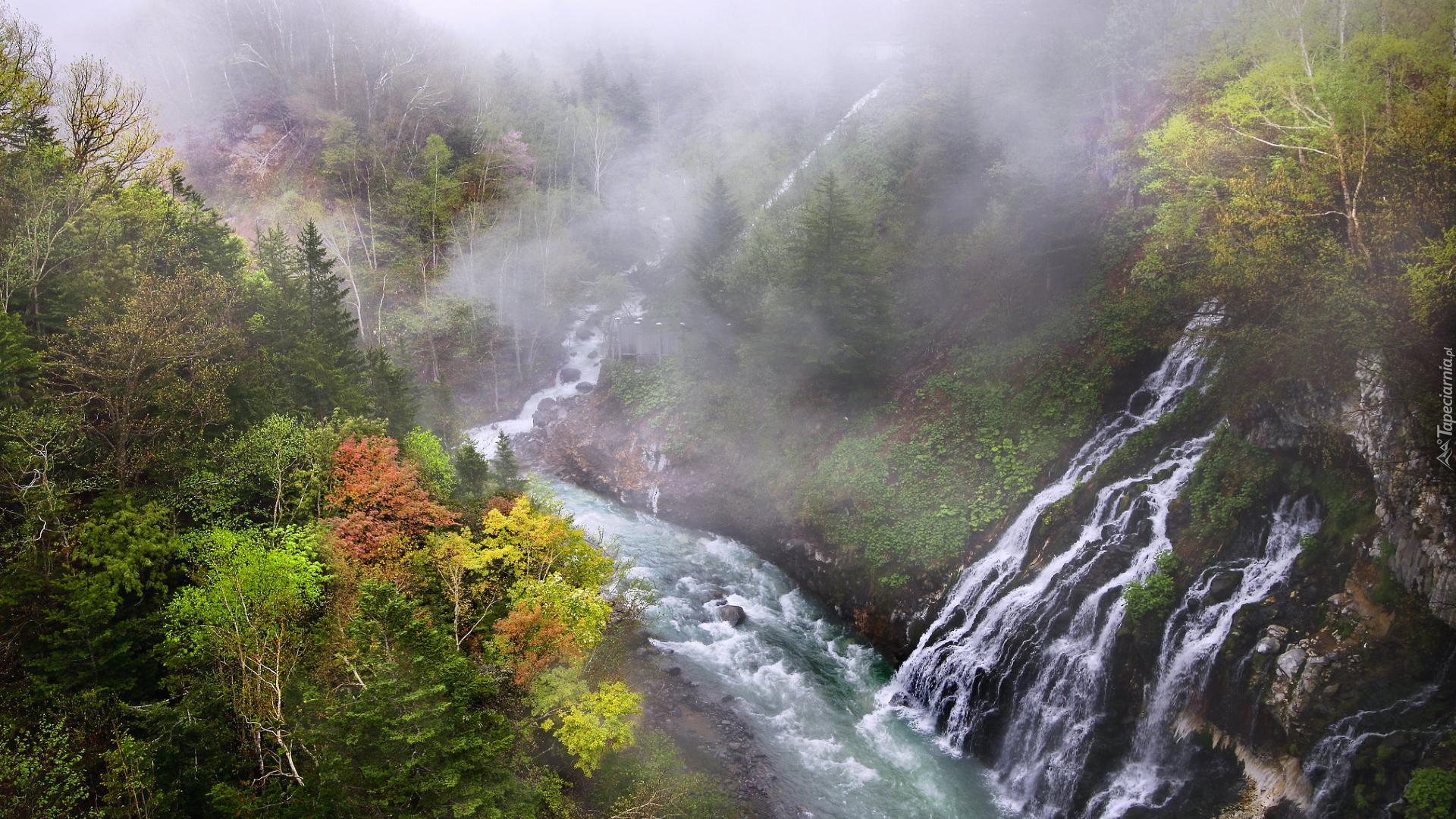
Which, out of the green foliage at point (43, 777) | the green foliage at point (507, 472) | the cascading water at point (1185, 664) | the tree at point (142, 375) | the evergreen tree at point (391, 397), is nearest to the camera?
the green foliage at point (43, 777)

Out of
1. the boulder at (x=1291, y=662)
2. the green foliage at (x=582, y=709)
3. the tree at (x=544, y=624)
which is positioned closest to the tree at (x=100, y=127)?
the tree at (x=544, y=624)

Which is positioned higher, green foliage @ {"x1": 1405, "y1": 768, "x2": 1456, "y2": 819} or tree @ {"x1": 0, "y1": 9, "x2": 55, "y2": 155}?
tree @ {"x1": 0, "y1": 9, "x2": 55, "y2": 155}

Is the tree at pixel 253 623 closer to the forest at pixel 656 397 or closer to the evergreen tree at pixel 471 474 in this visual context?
the forest at pixel 656 397

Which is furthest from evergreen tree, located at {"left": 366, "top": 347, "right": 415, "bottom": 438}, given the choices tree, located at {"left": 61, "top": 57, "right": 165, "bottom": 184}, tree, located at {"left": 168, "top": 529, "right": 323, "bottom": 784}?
tree, located at {"left": 168, "top": 529, "right": 323, "bottom": 784}

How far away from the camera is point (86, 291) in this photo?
1884 centimetres

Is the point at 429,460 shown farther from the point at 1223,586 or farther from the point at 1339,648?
the point at 1339,648

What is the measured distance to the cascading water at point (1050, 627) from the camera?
62.0ft

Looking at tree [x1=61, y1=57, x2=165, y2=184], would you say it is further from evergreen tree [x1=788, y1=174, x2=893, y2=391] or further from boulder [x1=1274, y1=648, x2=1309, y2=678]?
boulder [x1=1274, y1=648, x2=1309, y2=678]

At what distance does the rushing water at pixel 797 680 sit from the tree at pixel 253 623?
514 inches

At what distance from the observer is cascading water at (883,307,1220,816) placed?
18891 millimetres

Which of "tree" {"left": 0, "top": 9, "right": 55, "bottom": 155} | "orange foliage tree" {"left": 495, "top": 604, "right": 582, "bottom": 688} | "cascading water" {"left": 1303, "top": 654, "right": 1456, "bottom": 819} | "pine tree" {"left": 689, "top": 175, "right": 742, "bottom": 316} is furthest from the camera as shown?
"pine tree" {"left": 689, "top": 175, "right": 742, "bottom": 316}

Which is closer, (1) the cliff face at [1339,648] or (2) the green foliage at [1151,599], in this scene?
(1) the cliff face at [1339,648]

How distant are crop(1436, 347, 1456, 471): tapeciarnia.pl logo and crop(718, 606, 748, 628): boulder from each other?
2105cm

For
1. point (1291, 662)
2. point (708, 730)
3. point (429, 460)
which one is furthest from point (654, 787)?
point (1291, 662)
